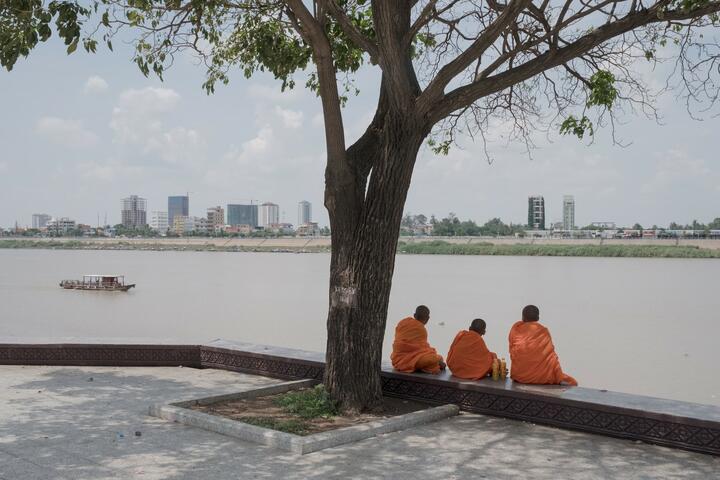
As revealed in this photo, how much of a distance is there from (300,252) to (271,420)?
8194 cm

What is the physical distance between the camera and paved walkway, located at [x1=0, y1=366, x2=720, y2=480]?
4418 millimetres

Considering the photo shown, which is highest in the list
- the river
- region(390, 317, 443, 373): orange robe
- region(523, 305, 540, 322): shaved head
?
region(523, 305, 540, 322): shaved head

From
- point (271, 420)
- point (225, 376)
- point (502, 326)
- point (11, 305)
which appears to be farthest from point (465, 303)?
point (271, 420)

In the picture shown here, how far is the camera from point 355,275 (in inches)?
235

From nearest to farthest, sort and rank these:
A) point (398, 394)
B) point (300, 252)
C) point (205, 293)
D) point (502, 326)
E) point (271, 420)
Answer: point (271, 420) → point (398, 394) → point (502, 326) → point (205, 293) → point (300, 252)

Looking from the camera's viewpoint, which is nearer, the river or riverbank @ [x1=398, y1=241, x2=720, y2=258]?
the river

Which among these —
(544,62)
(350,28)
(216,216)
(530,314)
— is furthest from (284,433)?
(216,216)

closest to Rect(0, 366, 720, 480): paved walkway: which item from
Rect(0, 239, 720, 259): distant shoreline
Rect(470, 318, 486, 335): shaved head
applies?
Rect(470, 318, 486, 335): shaved head

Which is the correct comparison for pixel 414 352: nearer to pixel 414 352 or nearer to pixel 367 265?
pixel 414 352

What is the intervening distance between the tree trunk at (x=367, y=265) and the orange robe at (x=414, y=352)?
53 cm

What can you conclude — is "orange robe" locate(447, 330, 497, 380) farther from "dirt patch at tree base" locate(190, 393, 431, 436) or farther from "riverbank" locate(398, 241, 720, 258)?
"riverbank" locate(398, 241, 720, 258)

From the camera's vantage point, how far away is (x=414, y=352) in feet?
21.5

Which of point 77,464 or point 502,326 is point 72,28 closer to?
point 77,464

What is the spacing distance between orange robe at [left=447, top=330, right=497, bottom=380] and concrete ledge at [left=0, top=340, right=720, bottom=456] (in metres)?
0.14
